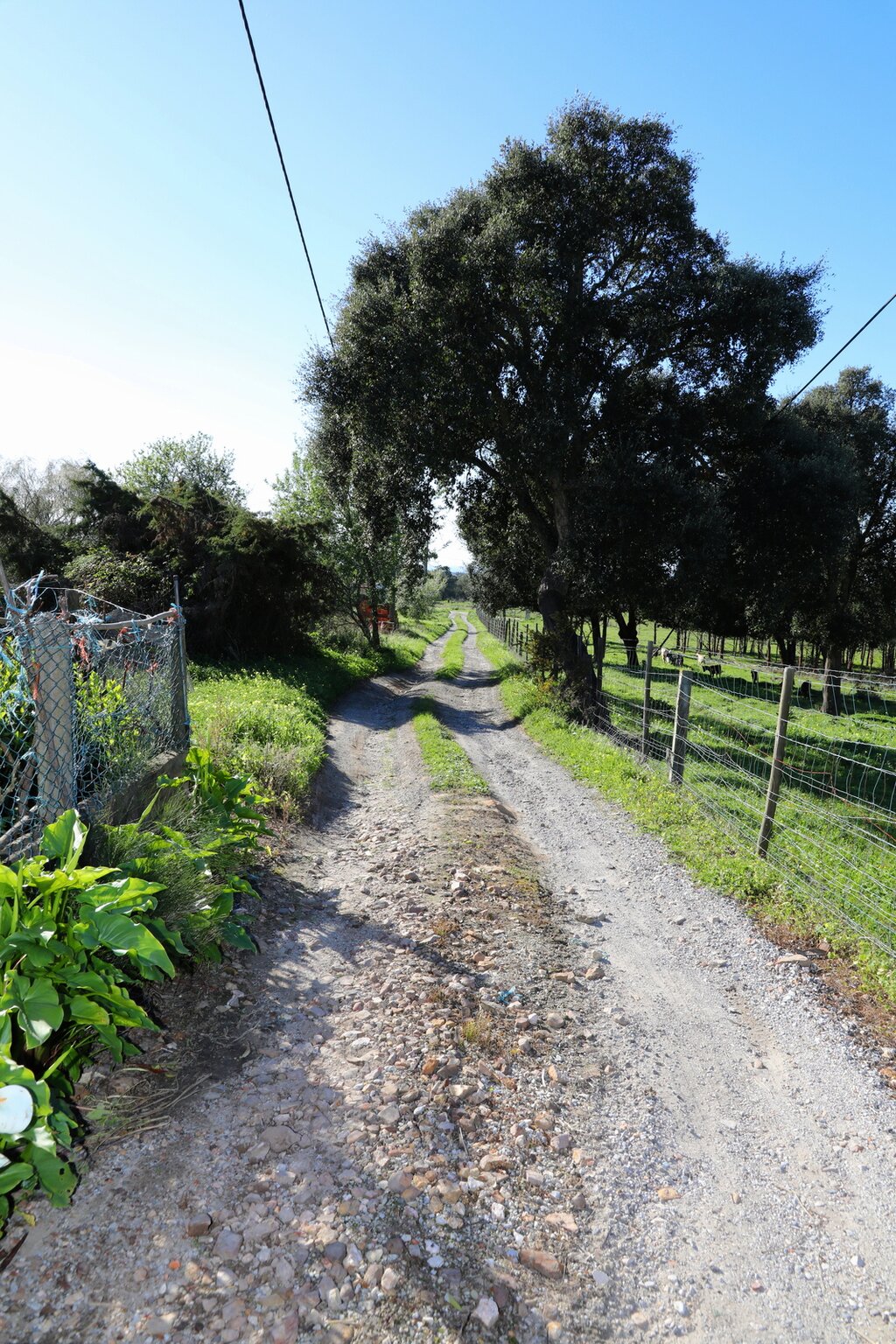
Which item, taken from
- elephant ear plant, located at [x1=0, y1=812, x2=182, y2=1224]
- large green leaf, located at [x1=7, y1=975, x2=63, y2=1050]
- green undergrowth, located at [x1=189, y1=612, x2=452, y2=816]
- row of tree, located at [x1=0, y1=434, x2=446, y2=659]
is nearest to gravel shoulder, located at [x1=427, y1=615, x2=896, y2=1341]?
elephant ear plant, located at [x1=0, y1=812, x2=182, y2=1224]

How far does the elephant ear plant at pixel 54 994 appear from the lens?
2.24m

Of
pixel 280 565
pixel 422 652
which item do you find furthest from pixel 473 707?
pixel 422 652

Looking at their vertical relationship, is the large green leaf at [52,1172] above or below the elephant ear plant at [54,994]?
below

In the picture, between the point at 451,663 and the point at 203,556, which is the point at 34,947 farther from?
the point at 451,663

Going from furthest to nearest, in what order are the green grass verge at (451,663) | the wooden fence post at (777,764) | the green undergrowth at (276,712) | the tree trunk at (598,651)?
the green grass verge at (451,663) → the tree trunk at (598,651) → the green undergrowth at (276,712) → the wooden fence post at (777,764)

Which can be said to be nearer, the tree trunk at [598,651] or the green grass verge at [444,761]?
the green grass verge at [444,761]

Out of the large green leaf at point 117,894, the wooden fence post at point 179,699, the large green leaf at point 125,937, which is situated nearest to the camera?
the large green leaf at point 125,937

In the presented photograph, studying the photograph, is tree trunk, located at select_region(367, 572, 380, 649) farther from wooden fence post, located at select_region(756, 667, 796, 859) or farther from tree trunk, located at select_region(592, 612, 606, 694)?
wooden fence post, located at select_region(756, 667, 796, 859)

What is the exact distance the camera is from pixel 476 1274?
2531 millimetres

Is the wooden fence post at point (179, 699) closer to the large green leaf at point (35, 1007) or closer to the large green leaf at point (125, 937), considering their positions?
the large green leaf at point (125, 937)

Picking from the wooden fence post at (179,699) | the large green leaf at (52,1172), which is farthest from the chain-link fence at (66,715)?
the large green leaf at (52,1172)

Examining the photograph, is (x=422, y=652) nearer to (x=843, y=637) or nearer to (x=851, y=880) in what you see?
(x=843, y=637)

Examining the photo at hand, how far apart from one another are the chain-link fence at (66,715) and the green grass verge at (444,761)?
4200 millimetres

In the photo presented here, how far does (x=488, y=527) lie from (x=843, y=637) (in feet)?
38.3
